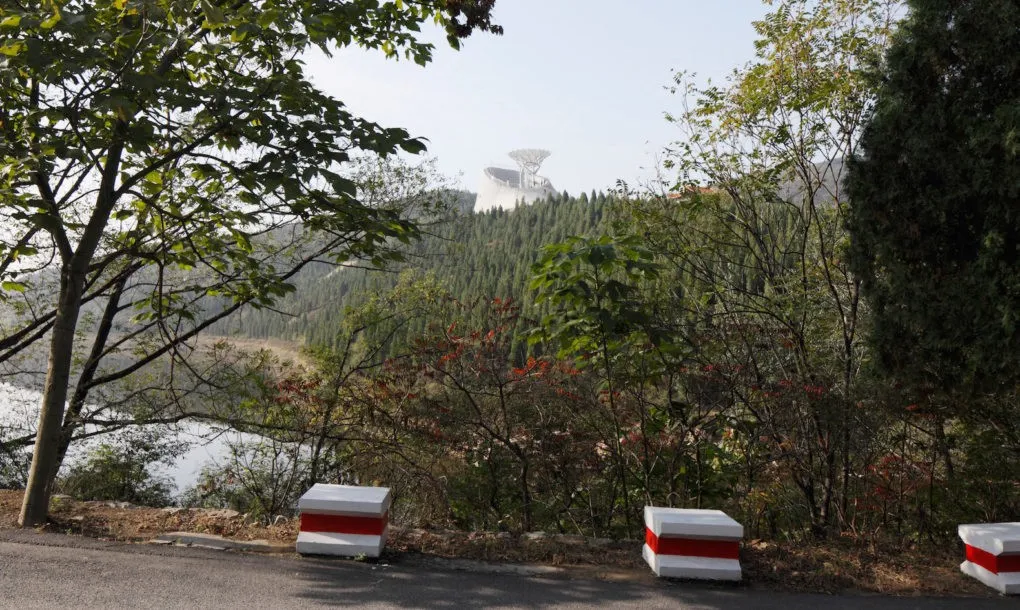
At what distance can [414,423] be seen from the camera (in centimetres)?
794

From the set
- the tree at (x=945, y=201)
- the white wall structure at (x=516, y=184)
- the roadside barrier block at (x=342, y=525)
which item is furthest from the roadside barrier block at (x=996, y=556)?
the white wall structure at (x=516, y=184)

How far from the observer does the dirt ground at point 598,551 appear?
194 inches

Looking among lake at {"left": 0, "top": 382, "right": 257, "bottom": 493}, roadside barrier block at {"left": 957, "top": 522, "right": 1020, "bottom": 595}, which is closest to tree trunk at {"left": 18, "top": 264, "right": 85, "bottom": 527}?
lake at {"left": 0, "top": 382, "right": 257, "bottom": 493}

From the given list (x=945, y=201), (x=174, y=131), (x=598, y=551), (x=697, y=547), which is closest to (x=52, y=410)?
(x=174, y=131)

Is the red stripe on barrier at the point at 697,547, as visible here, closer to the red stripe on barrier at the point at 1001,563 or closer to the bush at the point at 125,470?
the red stripe on barrier at the point at 1001,563

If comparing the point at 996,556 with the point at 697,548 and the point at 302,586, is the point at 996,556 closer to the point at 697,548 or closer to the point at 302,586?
the point at 697,548

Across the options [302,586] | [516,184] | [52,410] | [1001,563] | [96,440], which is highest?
[516,184]

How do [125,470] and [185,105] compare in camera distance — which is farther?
[125,470]

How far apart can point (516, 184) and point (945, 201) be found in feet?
494

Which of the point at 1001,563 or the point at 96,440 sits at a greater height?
the point at 96,440

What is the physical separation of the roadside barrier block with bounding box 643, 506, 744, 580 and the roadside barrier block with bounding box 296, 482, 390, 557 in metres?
2.23

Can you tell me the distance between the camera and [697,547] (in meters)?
4.92

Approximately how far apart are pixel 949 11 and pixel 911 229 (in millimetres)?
1887

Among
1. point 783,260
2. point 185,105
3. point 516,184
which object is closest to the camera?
point 185,105
